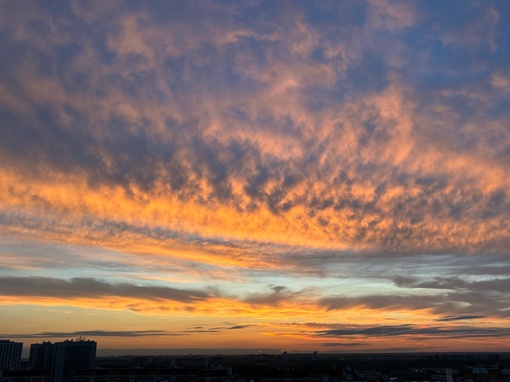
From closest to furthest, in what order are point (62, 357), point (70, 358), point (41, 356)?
1. point (41, 356)
2. point (62, 357)
3. point (70, 358)

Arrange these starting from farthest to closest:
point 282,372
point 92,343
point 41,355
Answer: point 92,343
point 41,355
point 282,372

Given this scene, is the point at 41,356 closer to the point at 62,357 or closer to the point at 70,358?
the point at 62,357

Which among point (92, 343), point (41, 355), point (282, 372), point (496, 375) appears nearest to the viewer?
point (496, 375)

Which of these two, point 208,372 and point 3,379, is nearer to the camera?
point 3,379

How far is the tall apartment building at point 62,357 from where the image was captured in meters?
182

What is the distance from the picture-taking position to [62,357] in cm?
18612

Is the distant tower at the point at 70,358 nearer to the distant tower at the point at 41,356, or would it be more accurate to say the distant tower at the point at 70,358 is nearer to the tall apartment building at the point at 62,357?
the tall apartment building at the point at 62,357

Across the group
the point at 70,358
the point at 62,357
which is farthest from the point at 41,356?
the point at 70,358

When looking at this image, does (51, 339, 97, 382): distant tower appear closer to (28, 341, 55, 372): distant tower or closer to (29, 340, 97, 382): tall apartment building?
(29, 340, 97, 382): tall apartment building

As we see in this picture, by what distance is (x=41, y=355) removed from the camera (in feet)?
604

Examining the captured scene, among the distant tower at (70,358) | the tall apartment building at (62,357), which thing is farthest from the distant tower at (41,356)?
the distant tower at (70,358)

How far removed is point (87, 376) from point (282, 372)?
5397cm

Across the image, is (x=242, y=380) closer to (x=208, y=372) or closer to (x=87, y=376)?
(x=208, y=372)

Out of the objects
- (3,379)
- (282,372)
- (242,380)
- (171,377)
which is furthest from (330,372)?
(3,379)
